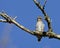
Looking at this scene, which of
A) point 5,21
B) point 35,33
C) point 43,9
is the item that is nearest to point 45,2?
point 43,9

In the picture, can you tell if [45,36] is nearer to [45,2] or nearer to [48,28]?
[48,28]

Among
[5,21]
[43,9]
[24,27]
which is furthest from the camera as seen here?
[5,21]

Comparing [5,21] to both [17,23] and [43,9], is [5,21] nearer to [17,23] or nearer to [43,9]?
[17,23]

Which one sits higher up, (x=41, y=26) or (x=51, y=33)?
(x=41, y=26)

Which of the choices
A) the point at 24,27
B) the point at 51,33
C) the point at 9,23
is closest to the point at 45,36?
the point at 51,33

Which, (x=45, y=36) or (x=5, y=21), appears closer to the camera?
(x=45, y=36)

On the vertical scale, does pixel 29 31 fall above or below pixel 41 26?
below

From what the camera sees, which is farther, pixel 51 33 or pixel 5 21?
pixel 5 21

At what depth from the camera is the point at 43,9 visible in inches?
345

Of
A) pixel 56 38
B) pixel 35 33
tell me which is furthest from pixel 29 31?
pixel 56 38

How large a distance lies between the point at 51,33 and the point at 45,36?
0.20 metres

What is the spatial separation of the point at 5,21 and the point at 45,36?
1650mm

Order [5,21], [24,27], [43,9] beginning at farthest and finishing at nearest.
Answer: [5,21], [24,27], [43,9]

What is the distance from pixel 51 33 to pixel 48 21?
0.40m
